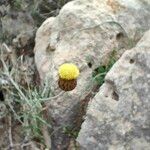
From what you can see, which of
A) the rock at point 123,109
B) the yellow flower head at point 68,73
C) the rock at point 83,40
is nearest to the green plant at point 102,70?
the rock at point 83,40

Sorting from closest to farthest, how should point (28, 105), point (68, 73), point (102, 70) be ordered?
point (68, 73) → point (28, 105) → point (102, 70)

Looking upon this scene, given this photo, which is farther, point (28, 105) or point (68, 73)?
point (28, 105)

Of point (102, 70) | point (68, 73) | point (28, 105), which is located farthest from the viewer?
point (102, 70)

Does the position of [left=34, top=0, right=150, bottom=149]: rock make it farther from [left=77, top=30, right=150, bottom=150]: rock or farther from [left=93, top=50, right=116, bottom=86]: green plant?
[left=77, top=30, right=150, bottom=150]: rock

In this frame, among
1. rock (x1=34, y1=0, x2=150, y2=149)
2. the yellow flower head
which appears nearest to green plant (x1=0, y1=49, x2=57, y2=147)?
rock (x1=34, y1=0, x2=150, y2=149)

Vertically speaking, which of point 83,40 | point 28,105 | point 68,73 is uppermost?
point 68,73

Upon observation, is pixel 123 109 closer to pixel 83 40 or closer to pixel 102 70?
pixel 102 70

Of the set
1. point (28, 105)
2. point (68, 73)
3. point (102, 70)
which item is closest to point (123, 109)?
point (68, 73)

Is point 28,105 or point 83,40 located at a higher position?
point 83,40
